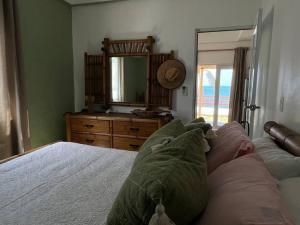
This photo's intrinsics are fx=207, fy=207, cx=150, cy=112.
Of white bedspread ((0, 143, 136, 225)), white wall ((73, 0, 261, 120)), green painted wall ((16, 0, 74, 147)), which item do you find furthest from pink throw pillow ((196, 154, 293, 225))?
green painted wall ((16, 0, 74, 147))

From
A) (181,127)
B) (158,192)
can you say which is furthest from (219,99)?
(158,192)

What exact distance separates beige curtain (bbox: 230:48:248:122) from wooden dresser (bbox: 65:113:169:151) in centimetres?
321

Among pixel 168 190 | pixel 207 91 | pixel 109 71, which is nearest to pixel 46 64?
pixel 109 71

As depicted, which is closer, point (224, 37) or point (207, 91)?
point (224, 37)

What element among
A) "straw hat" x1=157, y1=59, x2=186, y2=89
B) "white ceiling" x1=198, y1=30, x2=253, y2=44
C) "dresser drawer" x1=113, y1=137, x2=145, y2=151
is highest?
"white ceiling" x1=198, y1=30, x2=253, y2=44

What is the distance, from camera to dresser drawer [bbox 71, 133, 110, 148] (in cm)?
302

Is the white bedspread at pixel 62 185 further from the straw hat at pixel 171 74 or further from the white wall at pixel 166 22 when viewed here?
the white wall at pixel 166 22

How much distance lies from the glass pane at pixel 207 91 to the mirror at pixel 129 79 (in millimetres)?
3280

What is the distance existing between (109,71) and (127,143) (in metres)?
1.21

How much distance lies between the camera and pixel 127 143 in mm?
2939

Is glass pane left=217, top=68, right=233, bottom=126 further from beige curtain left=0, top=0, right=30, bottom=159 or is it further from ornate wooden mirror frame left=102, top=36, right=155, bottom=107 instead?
beige curtain left=0, top=0, right=30, bottom=159

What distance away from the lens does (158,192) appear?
0.57 meters

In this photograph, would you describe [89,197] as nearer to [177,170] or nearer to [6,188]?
[6,188]

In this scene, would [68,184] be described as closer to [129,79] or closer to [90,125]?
[90,125]
